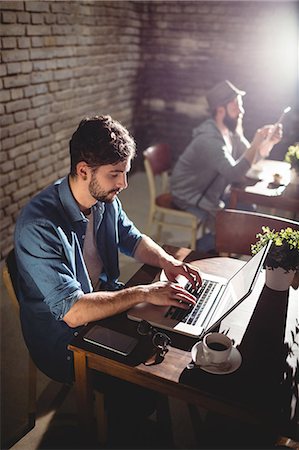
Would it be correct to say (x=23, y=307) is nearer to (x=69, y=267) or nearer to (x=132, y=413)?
(x=69, y=267)

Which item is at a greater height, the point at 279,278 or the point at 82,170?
the point at 82,170

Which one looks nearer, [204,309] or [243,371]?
[243,371]

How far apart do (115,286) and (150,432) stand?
0.64 m

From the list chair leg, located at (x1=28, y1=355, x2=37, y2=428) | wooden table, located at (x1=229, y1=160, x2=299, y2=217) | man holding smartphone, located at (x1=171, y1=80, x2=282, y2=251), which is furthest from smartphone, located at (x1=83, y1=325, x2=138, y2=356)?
man holding smartphone, located at (x1=171, y1=80, x2=282, y2=251)

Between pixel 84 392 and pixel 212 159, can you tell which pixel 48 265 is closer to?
pixel 84 392

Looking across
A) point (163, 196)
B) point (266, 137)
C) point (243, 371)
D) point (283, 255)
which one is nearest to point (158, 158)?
point (163, 196)

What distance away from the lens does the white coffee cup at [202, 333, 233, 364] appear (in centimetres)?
117

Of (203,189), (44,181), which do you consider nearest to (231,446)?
(203,189)

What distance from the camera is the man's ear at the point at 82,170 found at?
1.54 m

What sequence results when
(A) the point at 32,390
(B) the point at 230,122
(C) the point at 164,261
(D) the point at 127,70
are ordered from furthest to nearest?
1. (D) the point at 127,70
2. (B) the point at 230,122
3. (A) the point at 32,390
4. (C) the point at 164,261

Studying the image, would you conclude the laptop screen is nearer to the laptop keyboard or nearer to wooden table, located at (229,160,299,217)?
the laptop keyboard

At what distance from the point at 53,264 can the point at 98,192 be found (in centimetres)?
35

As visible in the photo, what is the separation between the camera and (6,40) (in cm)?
280

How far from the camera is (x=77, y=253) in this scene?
1.57 m
